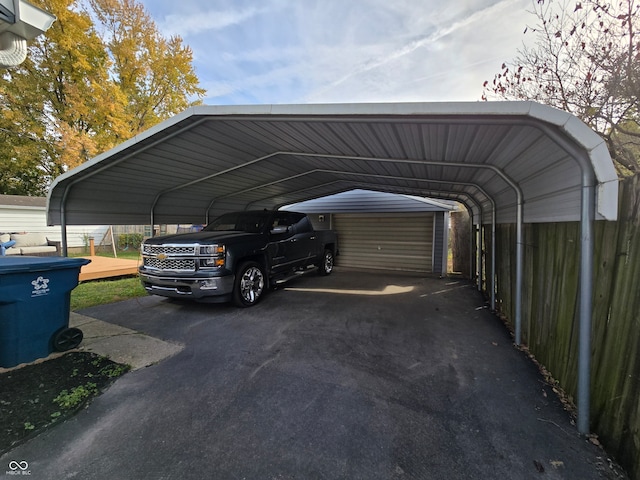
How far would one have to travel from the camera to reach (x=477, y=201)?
788 cm

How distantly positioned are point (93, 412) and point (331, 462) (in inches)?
83.9

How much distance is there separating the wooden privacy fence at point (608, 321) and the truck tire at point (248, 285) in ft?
15.5

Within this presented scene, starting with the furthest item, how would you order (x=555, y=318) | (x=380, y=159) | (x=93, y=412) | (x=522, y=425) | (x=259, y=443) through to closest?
1. (x=380, y=159)
2. (x=555, y=318)
3. (x=93, y=412)
4. (x=522, y=425)
5. (x=259, y=443)

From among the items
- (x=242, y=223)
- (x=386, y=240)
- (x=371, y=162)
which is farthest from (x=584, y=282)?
(x=386, y=240)

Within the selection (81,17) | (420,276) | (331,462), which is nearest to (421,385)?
(331,462)

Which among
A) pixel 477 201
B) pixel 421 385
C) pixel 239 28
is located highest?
pixel 239 28

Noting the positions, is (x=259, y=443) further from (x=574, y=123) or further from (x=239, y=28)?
(x=239, y=28)

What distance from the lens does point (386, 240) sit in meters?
11.1

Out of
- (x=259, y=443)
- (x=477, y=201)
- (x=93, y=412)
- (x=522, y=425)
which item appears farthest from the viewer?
(x=477, y=201)

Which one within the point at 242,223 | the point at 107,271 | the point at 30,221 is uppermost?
the point at 30,221

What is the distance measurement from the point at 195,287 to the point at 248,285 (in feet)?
3.50
